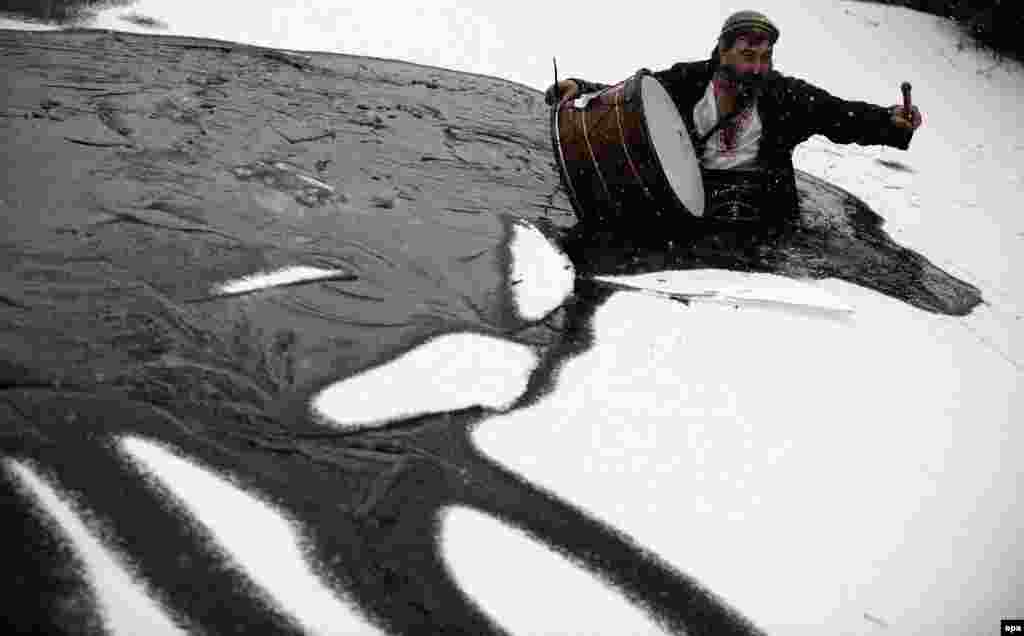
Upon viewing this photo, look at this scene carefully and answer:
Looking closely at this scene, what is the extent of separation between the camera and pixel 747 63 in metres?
2.88

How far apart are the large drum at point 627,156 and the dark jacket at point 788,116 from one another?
1.12 ft

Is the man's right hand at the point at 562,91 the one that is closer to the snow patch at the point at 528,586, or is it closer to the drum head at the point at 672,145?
the drum head at the point at 672,145

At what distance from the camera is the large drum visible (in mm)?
2402

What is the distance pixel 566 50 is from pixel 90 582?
4894 mm

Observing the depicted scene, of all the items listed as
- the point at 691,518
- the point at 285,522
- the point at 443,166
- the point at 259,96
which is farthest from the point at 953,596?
the point at 259,96

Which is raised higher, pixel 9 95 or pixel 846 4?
pixel 846 4

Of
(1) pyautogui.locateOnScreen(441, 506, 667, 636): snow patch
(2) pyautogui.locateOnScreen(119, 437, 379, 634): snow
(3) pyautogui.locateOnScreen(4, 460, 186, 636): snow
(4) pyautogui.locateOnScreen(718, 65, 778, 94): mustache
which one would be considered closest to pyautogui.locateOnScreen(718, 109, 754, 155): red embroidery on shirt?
(4) pyautogui.locateOnScreen(718, 65, 778, 94): mustache

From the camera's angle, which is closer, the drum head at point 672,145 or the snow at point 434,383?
the snow at point 434,383

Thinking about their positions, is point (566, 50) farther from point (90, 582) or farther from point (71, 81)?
point (90, 582)

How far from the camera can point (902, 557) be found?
152 cm

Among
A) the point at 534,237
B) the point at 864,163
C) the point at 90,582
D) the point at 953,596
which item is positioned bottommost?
the point at 90,582

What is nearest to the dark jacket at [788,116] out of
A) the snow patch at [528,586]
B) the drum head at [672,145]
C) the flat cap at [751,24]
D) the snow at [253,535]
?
the flat cap at [751,24]

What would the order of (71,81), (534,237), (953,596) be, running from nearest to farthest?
(953,596) → (534,237) → (71,81)

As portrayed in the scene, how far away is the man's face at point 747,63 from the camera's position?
284cm
